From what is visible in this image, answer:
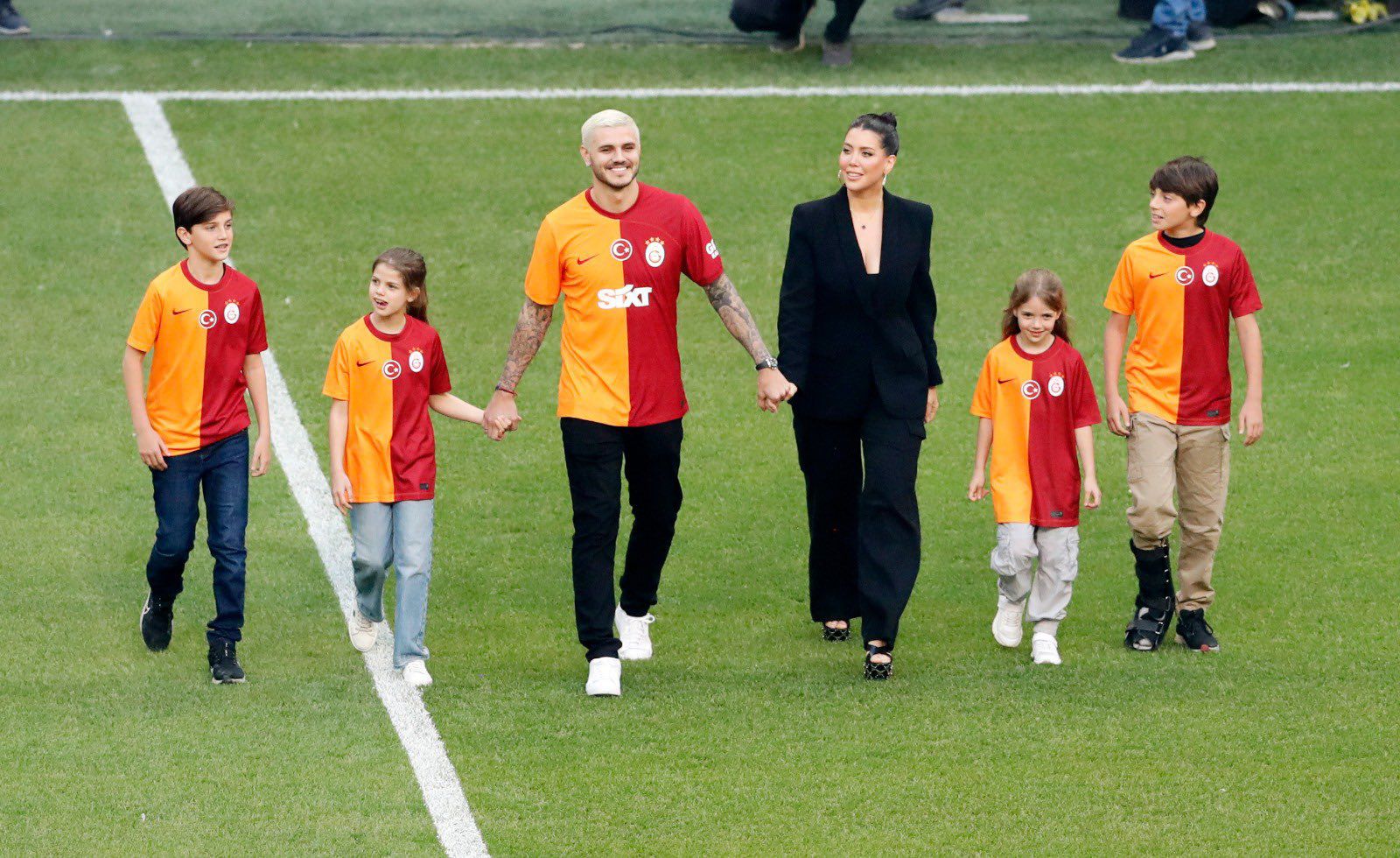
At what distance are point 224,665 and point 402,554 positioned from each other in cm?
77

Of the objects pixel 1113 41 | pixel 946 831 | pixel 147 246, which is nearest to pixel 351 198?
pixel 147 246

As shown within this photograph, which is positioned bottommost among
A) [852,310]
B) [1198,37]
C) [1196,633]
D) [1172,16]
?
[1196,633]

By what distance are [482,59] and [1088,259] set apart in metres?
5.55

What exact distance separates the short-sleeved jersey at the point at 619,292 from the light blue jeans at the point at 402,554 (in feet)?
2.30

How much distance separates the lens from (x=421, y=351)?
7070 mm

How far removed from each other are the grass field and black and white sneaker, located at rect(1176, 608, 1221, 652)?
0.38ft

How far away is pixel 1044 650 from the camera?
7.36 meters

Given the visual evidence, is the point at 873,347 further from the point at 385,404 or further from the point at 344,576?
the point at 344,576

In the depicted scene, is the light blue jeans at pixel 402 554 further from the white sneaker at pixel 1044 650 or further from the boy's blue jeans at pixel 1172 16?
the boy's blue jeans at pixel 1172 16


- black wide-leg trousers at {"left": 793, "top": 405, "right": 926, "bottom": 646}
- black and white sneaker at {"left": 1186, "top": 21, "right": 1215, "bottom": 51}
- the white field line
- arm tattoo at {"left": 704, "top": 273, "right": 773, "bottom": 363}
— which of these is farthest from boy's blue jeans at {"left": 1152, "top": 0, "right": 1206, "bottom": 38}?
arm tattoo at {"left": 704, "top": 273, "right": 773, "bottom": 363}

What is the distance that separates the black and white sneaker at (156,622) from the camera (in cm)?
738

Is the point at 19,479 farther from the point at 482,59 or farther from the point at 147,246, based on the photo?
the point at 482,59

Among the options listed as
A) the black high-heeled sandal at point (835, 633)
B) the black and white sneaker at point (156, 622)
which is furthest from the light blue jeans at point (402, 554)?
the black high-heeled sandal at point (835, 633)

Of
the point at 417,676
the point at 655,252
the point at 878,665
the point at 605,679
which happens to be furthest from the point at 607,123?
the point at 878,665
